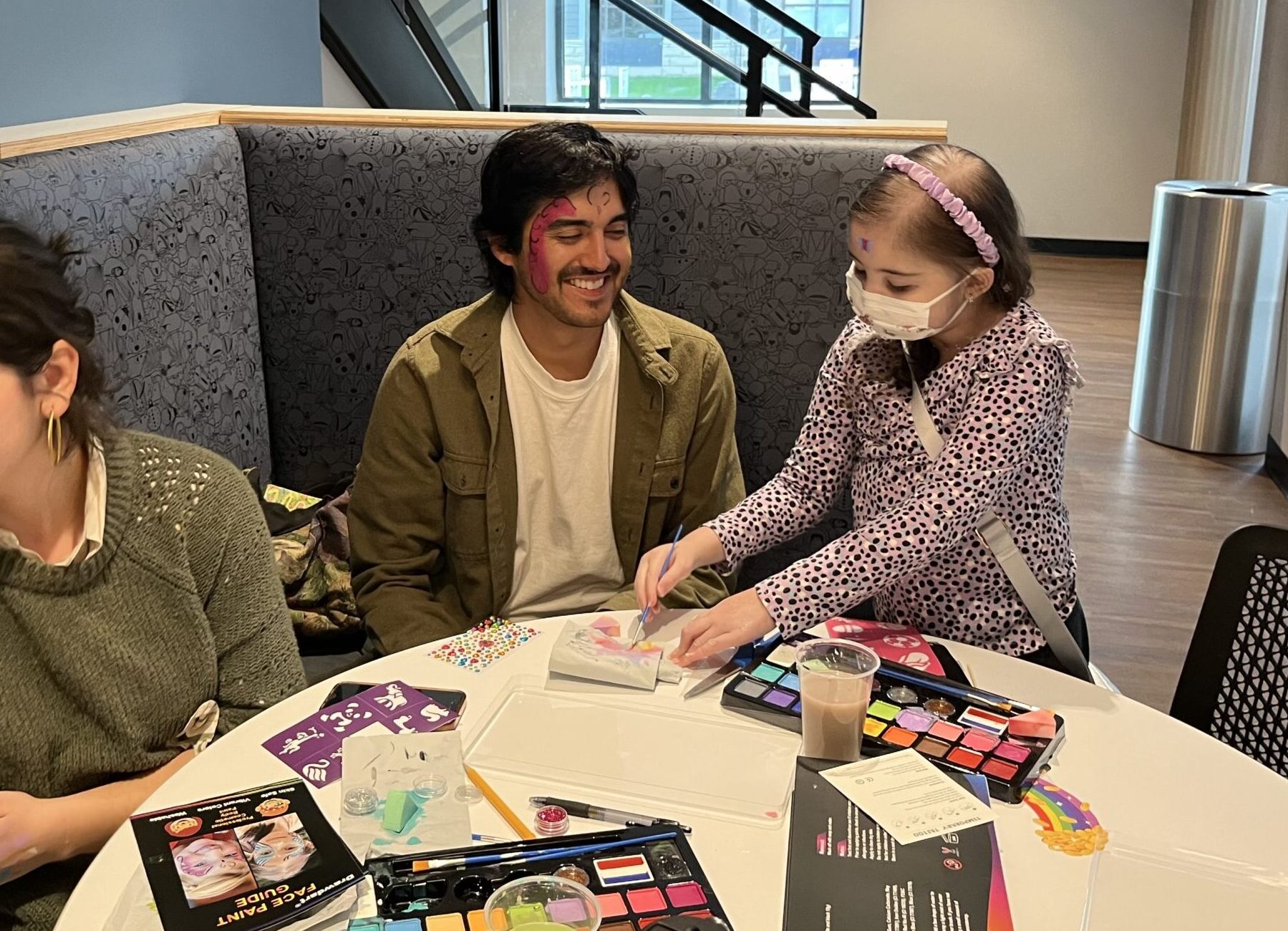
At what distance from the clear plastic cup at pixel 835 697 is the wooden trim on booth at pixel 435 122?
1455 mm

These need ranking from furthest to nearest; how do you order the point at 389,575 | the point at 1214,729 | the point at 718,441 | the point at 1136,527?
1. the point at 1136,527
2. the point at 718,441
3. the point at 389,575
4. the point at 1214,729

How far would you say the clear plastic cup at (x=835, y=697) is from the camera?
122 cm

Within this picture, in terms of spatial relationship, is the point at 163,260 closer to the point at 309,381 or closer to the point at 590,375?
the point at 309,381

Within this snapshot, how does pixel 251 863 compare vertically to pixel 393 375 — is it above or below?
below

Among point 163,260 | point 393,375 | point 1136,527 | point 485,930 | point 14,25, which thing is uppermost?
point 14,25

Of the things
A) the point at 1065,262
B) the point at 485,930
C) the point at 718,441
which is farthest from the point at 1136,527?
the point at 1065,262

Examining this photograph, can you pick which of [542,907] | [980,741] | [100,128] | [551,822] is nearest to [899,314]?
[980,741]

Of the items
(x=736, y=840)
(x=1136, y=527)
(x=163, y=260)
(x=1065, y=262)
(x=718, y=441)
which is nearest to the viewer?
(x=736, y=840)

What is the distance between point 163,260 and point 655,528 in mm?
1067

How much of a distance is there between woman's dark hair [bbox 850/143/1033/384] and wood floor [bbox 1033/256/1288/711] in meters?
1.65

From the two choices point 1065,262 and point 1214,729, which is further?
point 1065,262

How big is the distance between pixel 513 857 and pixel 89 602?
59 centimetres

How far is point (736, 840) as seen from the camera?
3.67 ft

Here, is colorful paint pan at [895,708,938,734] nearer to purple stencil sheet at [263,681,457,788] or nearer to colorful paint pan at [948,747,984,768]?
colorful paint pan at [948,747,984,768]
